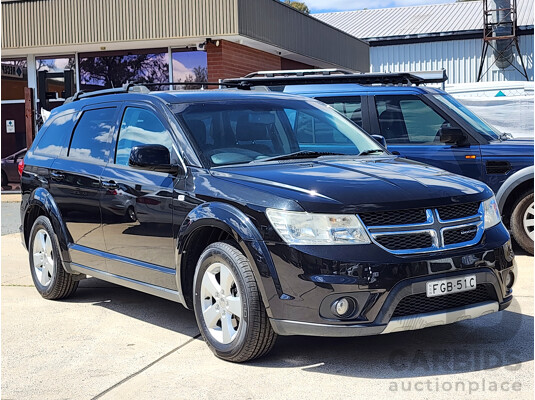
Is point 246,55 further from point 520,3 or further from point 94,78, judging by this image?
point 520,3

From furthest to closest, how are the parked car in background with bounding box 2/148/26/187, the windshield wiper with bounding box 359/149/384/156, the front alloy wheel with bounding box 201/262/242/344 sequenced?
the parked car in background with bounding box 2/148/26/187
the windshield wiper with bounding box 359/149/384/156
the front alloy wheel with bounding box 201/262/242/344

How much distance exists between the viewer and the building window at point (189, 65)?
17.7 meters

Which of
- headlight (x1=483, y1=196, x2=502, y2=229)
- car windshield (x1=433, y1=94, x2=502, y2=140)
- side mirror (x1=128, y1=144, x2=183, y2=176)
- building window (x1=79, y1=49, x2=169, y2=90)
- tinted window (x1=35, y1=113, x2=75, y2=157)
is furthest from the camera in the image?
building window (x1=79, y1=49, x2=169, y2=90)

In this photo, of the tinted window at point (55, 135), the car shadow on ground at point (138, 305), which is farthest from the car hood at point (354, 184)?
the tinted window at point (55, 135)

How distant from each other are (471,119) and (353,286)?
4928 millimetres

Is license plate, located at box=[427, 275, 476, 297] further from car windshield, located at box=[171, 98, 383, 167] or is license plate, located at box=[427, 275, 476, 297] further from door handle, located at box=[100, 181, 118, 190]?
door handle, located at box=[100, 181, 118, 190]

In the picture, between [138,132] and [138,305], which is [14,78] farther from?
[138,132]

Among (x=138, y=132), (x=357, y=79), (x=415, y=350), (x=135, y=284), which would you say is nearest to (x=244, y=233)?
(x=415, y=350)

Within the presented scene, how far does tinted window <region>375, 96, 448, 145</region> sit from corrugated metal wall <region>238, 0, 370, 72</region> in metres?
7.84

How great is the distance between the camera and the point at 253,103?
5.94 m

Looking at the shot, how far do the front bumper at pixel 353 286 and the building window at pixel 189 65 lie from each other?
13519 mm

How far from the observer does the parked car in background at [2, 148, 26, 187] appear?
1886cm

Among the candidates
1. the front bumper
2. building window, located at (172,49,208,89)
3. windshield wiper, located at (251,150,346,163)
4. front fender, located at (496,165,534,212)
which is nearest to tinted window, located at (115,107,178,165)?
windshield wiper, located at (251,150,346,163)

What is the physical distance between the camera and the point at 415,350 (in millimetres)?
5047
